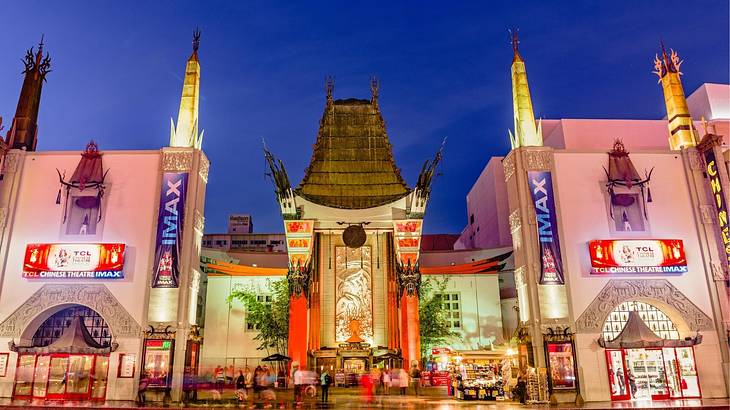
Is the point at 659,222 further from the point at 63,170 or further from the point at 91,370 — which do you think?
the point at 63,170

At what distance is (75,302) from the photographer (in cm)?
1886

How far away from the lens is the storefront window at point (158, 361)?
17766 millimetres

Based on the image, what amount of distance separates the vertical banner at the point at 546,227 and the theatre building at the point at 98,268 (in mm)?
12719

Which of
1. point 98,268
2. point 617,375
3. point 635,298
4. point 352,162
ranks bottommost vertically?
point 617,375

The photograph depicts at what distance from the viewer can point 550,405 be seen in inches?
663

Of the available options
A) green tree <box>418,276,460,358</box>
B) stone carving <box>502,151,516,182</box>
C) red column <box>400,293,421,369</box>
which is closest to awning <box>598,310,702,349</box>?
stone carving <box>502,151,516,182</box>

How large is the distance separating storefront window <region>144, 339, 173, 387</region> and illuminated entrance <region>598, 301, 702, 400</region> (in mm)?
14779

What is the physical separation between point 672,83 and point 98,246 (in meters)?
23.4

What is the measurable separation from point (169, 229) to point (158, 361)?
4.63 m

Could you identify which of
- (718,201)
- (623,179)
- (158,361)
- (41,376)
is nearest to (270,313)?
(158,361)

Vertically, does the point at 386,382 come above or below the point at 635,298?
below

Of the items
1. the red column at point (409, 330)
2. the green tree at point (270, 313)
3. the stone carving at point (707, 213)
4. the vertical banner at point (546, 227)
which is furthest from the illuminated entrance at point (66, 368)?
the stone carving at point (707, 213)

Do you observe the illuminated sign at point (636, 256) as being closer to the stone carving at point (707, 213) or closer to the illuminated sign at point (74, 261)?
the stone carving at point (707, 213)

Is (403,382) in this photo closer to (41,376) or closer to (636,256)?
(636,256)
